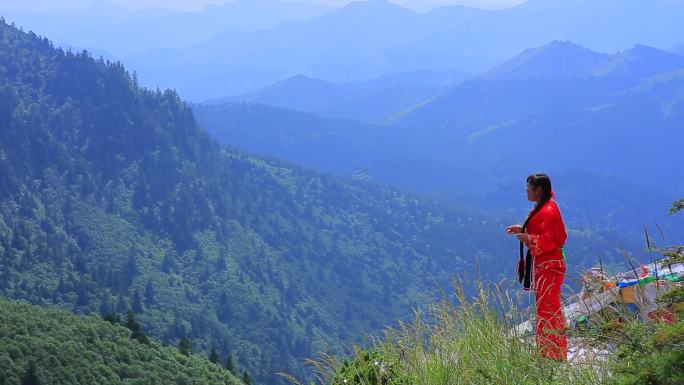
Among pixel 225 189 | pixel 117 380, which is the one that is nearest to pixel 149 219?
pixel 225 189

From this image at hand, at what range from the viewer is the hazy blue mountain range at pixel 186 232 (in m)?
120

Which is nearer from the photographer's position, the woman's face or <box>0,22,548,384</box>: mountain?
the woman's face

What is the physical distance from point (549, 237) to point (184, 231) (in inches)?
6078

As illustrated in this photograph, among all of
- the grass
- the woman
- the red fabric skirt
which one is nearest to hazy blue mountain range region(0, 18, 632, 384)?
the woman

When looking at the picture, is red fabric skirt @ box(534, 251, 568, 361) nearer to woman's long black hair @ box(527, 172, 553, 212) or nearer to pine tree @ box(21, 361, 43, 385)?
woman's long black hair @ box(527, 172, 553, 212)

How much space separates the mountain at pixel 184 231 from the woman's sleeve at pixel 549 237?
103 m

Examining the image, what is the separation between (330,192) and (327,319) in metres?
60.4

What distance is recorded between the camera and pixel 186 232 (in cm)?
15612

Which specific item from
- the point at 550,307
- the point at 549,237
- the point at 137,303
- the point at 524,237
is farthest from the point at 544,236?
the point at 137,303

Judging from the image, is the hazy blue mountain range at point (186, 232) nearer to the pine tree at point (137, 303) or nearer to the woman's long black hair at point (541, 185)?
the pine tree at point (137, 303)

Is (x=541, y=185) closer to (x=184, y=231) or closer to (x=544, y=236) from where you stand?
(x=544, y=236)

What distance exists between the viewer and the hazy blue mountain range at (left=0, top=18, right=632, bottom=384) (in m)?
120

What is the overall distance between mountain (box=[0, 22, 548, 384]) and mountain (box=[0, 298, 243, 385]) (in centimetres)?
5393

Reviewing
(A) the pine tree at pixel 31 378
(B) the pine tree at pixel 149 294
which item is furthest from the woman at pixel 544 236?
(B) the pine tree at pixel 149 294
